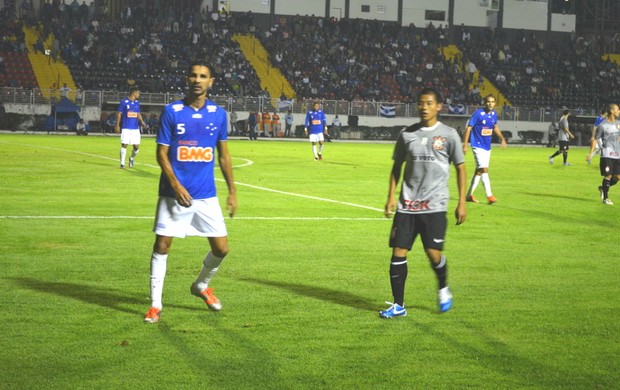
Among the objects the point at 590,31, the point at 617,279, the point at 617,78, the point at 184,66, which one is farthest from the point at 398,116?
the point at 617,279

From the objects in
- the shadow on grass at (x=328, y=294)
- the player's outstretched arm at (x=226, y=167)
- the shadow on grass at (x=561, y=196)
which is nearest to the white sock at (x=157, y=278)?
the player's outstretched arm at (x=226, y=167)

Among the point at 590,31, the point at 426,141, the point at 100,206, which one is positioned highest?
the point at 590,31

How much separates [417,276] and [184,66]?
50.8 meters

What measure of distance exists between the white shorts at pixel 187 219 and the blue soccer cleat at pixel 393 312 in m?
1.63

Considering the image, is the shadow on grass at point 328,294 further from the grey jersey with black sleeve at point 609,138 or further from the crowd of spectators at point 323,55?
the crowd of spectators at point 323,55

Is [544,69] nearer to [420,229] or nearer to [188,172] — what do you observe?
[420,229]

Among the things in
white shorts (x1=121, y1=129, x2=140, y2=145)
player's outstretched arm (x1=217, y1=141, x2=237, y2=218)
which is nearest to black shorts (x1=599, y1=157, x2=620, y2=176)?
player's outstretched arm (x1=217, y1=141, x2=237, y2=218)

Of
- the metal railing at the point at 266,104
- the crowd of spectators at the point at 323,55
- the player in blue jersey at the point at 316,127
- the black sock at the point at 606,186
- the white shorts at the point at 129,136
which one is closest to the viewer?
the black sock at the point at 606,186

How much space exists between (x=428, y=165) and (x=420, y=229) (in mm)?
605

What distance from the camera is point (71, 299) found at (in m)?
9.03

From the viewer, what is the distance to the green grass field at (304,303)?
22.0 ft

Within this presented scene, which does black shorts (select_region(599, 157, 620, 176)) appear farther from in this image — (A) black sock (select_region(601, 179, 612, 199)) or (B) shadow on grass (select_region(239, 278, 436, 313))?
(B) shadow on grass (select_region(239, 278, 436, 313))

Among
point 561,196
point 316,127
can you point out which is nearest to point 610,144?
point 561,196

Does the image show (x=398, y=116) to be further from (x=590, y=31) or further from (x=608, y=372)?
(x=608, y=372)
